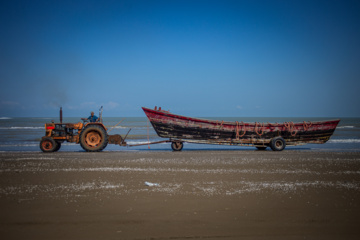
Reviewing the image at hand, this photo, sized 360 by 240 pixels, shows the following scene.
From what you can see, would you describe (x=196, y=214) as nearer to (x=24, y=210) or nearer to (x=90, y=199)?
(x=90, y=199)

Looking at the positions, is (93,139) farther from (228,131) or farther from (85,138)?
(228,131)

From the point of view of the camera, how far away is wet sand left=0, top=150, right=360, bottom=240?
2.96 meters

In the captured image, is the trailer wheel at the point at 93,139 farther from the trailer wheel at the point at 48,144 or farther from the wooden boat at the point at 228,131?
the wooden boat at the point at 228,131

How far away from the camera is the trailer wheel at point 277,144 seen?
1085 cm

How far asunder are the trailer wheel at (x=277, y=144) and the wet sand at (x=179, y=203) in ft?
14.0

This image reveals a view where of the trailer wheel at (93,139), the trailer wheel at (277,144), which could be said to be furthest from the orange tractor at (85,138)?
the trailer wheel at (277,144)

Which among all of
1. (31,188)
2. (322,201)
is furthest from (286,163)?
(31,188)

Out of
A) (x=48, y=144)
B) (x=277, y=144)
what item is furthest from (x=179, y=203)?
(x=277, y=144)

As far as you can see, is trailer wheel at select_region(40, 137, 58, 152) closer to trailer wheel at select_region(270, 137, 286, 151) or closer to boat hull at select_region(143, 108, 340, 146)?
boat hull at select_region(143, 108, 340, 146)

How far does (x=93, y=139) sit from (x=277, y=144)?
794 centimetres

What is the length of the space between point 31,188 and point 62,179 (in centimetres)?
78

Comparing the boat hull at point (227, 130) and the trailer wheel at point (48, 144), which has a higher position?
the boat hull at point (227, 130)

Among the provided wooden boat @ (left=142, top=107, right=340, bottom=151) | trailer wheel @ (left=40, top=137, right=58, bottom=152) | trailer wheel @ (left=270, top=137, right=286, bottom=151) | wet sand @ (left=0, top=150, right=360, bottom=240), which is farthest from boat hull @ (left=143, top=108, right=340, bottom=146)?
wet sand @ (left=0, top=150, right=360, bottom=240)

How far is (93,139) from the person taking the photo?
1036 cm
